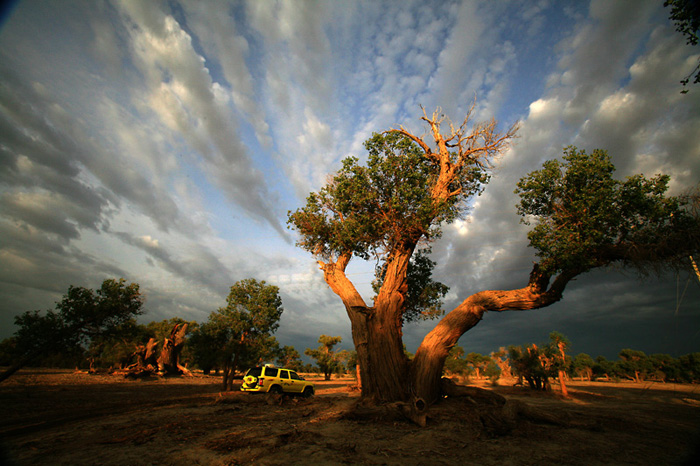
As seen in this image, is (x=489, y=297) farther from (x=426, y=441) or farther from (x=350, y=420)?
(x=350, y=420)

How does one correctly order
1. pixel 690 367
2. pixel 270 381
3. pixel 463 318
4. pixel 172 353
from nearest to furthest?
1. pixel 463 318
2. pixel 270 381
3. pixel 172 353
4. pixel 690 367

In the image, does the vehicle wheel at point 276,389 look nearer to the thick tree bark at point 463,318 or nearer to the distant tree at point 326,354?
the thick tree bark at point 463,318

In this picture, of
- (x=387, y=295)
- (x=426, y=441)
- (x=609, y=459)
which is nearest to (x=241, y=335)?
(x=387, y=295)

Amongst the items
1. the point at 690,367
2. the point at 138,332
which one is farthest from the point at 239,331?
the point at 690,367

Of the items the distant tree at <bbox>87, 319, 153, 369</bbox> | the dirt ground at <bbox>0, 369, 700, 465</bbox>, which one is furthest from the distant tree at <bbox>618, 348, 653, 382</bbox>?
the distant tree at <bbox>87, 319, 153, 369</bbox>

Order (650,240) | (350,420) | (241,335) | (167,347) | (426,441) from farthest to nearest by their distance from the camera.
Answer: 1. (167,347)
2. (241,335)
3. (650,240)
4. (350,420)
5. (426,441)

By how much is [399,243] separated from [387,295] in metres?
2.42

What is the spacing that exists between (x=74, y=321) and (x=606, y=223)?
2724 cm

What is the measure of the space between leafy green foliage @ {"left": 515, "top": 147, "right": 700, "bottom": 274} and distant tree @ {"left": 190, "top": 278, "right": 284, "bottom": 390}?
2082cm

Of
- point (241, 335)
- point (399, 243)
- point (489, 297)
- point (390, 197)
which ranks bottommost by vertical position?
point (241, 335)

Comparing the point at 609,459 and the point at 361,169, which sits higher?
the point at 361,169

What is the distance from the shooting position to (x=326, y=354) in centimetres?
4744

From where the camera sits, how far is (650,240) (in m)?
8.97

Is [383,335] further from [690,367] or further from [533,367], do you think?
[690,367]
